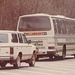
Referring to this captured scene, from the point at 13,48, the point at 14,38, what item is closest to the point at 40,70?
the point at 13,48

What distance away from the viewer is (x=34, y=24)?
101 feet

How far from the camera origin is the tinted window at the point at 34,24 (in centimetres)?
3034

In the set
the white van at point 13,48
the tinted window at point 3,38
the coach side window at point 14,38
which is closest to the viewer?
the white van at point 13,48

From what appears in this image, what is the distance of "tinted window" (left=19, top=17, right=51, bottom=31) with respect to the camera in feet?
99.5

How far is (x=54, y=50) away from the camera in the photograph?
30.0 metres

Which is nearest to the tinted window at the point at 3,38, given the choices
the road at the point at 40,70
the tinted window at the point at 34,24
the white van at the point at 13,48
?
the white van at the point at 13,48

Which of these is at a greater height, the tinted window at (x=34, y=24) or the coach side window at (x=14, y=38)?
the tinted window at (x=34, y=24)

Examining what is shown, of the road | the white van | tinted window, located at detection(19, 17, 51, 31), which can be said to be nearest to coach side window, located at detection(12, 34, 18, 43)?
the white van

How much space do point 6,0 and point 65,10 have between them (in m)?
13.8

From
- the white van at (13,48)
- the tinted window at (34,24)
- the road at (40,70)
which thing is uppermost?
the tinted window at (34,24)

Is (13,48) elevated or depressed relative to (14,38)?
depressed

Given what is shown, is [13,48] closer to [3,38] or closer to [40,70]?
[3,38]

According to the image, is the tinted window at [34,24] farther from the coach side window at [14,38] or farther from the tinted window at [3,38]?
the tinted window at [3,38]

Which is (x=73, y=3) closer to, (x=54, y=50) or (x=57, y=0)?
(x=57, y=0)
